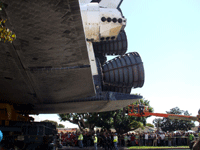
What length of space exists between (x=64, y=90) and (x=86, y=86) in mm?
1098

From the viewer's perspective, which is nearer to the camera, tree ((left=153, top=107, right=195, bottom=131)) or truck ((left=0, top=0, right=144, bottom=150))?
truck ((left=0, top=0, right=144, bottom=150))

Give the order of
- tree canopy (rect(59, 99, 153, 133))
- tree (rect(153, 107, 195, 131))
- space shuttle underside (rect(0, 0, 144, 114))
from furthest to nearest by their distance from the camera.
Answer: tree (rect(153, 107, 195, 131)) < tree canopy (rect(59, 99, 153, 133)) < space shuttle underside (rect(0, 0, 144, 114))

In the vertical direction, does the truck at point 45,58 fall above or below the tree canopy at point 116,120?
above

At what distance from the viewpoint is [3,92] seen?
975 cm

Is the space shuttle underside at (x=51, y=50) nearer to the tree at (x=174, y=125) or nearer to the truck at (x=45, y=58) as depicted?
the truck at (x=45, y=58)

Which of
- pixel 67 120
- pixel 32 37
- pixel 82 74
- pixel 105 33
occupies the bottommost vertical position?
pixel 67 120

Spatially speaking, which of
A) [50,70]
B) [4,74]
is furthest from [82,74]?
[4,74]

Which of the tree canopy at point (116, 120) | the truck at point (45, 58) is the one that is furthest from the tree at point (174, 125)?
the truck at point (45, 58)

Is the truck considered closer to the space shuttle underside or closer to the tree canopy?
the space shuttle underside

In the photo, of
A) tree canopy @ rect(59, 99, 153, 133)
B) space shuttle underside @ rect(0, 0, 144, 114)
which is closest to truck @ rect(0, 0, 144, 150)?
space shuttle underside @ rect(0, 0, 144, 114)

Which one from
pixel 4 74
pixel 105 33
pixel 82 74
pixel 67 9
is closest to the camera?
pixel 67 9

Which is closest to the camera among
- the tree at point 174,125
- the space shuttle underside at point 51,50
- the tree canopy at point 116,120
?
the space shuttle underside at point 51,50

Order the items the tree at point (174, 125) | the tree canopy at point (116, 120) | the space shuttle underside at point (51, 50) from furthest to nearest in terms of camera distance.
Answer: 1. the tree at point (174, 125)
2. the tree canopy at point (116, 120)
3. the space shuttle underside at point (51, 50)

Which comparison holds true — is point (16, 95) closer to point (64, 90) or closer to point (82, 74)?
point (64, 90)
